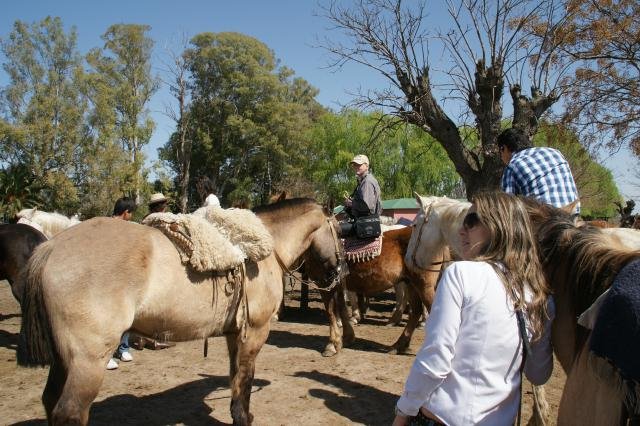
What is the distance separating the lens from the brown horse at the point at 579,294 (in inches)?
58.0

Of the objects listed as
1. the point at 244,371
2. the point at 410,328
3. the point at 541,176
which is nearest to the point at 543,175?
the point at 541,176

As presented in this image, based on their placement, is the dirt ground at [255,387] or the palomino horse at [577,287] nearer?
the palomino horse at [577,287]

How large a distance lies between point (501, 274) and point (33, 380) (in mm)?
5314

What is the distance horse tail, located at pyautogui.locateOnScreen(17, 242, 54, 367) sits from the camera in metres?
2.68

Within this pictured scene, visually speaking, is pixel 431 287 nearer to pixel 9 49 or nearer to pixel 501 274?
pixel 501 274

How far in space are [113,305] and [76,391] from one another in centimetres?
51

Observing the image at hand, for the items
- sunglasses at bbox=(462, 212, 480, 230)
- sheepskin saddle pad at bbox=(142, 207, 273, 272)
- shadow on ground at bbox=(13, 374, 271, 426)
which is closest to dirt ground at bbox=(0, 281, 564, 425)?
shadow on ground at bbox=(13, 374, 271, 426)

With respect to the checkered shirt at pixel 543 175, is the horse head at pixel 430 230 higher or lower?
lower

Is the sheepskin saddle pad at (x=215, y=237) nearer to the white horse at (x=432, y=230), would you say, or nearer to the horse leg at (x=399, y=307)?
the white horse at (x=432, y=230)

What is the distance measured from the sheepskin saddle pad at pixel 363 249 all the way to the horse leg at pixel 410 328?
0.77 m

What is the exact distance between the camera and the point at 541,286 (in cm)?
173

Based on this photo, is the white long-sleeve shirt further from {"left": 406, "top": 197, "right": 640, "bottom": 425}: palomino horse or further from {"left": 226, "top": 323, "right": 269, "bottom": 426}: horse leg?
{"left": 226, "top": 323, "right": 269, "bottom": 426}: horse leg

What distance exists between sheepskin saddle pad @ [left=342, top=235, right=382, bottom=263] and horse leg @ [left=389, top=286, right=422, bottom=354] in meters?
0.77

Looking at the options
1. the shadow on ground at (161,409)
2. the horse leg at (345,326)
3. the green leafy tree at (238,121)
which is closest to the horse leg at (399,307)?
the horse leg at (345,326)
